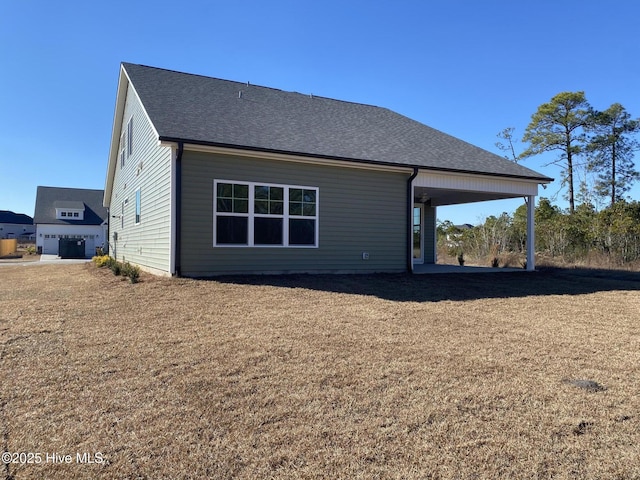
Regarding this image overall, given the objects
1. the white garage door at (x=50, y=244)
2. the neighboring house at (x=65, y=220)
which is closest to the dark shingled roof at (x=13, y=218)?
the neighboring house at (x=65, y=220)

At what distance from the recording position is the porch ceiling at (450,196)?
13914 millimetres

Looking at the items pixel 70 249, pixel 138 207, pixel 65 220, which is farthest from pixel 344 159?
pixel 65 220

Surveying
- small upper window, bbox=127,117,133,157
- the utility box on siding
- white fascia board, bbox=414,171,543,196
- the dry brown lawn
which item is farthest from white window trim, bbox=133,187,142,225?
the utility box on siding

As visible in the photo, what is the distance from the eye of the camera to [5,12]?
11.1 meters

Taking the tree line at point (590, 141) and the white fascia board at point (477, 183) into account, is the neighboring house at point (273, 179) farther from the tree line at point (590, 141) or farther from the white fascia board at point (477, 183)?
the tree line at point (590, 141)

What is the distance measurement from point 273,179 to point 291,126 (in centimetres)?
246

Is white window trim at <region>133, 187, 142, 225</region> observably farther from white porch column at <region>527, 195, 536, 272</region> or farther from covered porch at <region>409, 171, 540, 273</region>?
white porch column at <region>527, 195, 536, 272</region>

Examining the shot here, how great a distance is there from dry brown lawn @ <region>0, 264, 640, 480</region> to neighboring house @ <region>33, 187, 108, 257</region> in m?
32.8

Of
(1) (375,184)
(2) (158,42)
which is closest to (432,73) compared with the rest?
(1) (375,184)

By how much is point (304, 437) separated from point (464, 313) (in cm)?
466

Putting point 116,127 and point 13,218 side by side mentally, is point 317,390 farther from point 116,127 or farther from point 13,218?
point 13,218

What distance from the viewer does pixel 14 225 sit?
6431cm

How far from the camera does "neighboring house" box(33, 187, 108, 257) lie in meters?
35.6

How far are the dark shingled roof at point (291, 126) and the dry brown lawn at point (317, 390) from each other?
4597mm
